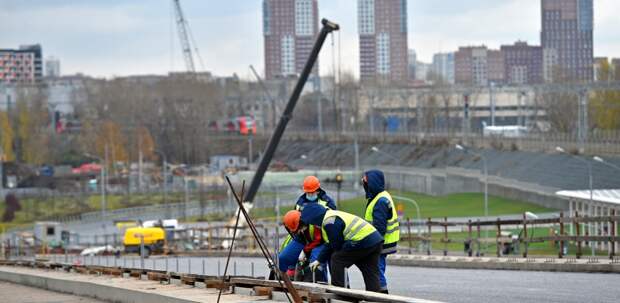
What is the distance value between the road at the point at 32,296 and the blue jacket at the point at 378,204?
5687mm

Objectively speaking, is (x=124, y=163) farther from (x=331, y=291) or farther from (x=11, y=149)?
(x=331, y=291)

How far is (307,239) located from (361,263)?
1.00m

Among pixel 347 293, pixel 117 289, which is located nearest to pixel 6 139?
pixel 117 289

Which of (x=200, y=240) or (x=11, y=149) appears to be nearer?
(x=200, y=240)

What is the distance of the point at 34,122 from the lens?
162m

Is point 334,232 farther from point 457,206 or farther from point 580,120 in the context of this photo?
point 580,120

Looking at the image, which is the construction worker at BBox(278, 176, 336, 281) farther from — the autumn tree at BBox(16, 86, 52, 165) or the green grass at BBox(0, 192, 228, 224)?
the autumn tree at BBox(16, 86, 52, 165)

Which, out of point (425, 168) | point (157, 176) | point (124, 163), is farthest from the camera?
point (124, 163)

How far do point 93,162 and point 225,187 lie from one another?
45.5 m

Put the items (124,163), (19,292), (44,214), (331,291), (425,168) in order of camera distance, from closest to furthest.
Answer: (331,291)
(19,292)
(44,214)
(425,168)
(124,163)

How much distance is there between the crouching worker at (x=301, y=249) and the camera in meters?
15.8

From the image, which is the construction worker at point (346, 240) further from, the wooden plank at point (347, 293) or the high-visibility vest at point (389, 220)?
the high-visibility vest at point (389, 220)

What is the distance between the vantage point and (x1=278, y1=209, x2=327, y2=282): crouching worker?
15789mm

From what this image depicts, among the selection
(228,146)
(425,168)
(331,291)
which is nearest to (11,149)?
(228,146)
